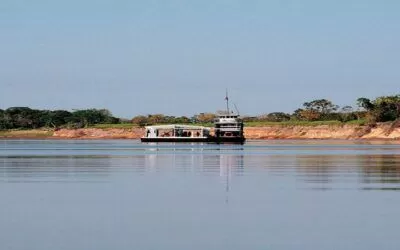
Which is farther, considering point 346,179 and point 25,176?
point 25,176

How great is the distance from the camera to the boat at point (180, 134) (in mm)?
182637

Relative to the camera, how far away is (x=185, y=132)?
7776 inches

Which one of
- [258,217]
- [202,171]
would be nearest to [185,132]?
[202,171]

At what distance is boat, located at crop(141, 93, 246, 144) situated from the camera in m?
168

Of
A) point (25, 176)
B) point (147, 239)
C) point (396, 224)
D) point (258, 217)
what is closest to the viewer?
point (147, 239)

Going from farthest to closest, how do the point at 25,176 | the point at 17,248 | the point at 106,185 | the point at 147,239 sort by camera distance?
the point at 25,176
the point at 106,185
the point at 147,239
the point at 17,248

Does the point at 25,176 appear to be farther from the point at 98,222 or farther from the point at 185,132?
the point at 185,132

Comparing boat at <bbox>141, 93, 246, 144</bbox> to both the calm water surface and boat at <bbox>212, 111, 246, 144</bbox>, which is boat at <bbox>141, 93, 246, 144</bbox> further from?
the calm water surface

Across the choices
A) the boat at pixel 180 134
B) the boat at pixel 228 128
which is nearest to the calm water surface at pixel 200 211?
the boat at pixel 228 128

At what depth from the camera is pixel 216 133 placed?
561 feet

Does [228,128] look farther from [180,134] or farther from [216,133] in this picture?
[180,134]

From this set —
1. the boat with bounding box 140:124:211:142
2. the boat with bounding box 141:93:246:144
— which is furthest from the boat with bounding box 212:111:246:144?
the boat with bounding box 140:124:211:142

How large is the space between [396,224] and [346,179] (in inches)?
796

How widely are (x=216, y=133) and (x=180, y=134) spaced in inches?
965
